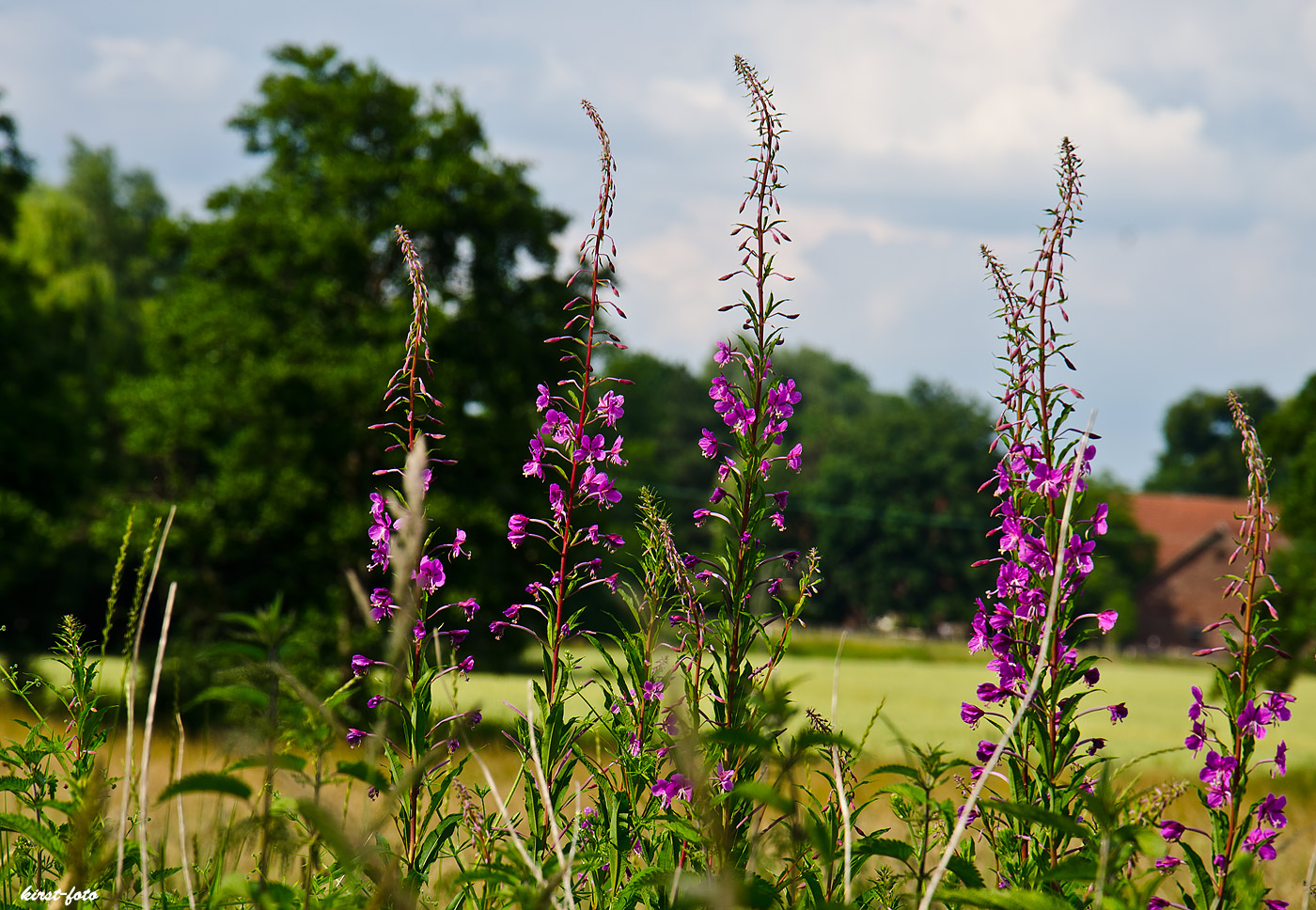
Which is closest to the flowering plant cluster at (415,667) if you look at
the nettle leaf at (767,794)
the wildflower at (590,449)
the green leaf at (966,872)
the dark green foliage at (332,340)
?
the wildflower at (590,449)

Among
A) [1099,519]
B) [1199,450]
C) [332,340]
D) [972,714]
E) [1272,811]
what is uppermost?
[1199,450]

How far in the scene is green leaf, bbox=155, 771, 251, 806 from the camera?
1.31 meters

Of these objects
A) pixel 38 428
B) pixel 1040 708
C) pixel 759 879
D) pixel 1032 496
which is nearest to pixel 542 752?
pixel 759 879

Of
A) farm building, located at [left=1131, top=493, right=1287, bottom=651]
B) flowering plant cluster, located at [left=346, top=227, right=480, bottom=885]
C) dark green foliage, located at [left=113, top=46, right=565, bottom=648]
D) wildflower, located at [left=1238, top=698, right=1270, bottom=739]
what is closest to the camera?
flowering plant cluster, located at [left=346, top=227, right=480, bottom=885]

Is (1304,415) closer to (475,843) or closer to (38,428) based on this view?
(475,843)

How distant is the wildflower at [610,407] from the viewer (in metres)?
2.91

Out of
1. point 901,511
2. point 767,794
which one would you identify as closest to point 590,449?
point 767,794

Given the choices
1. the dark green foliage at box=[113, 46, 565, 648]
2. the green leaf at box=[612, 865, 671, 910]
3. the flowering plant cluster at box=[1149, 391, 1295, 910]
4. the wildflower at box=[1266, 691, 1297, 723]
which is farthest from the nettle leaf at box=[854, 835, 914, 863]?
the dark green foliage at box=[113, 46, 565, 648]

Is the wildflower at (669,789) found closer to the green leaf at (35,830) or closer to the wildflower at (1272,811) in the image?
the green leaf at (35,830)

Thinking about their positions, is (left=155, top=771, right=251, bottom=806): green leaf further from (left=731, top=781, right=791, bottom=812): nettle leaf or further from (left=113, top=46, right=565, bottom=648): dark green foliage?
(left=113, top=46, right=565, bottom=648): dark green foliage

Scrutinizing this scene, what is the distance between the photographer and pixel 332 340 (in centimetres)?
1844

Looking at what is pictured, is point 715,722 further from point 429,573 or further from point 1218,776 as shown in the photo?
point 1218,776

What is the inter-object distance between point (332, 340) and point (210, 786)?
18.0m

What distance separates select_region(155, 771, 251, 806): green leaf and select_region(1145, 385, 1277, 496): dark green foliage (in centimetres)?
11385
